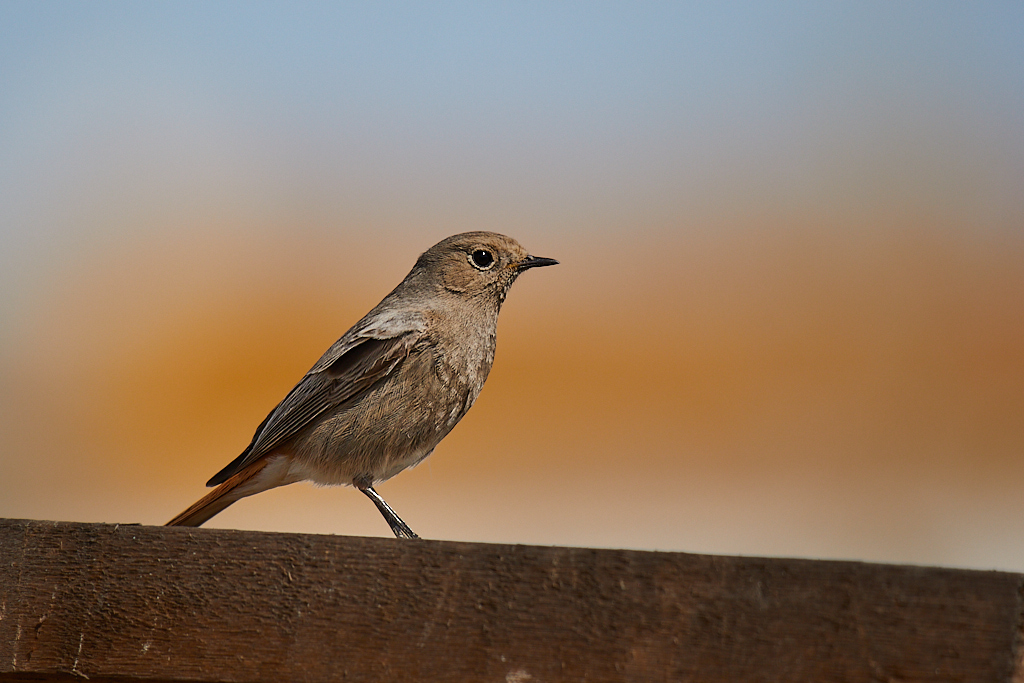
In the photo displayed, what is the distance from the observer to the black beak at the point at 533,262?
3473 mm

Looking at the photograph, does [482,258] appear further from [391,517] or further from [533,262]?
[391,517]

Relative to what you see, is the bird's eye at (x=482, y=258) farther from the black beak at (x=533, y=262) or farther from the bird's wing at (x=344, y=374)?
the bird's wing at (x=344, y=374)

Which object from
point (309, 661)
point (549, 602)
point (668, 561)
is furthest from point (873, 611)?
point (309, 661)

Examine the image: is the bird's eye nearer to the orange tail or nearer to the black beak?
the black beak

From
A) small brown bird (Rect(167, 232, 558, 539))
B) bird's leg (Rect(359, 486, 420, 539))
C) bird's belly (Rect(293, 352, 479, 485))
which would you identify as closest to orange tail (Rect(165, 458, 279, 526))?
small brown bird (Rect(167, 232, 558, 539))

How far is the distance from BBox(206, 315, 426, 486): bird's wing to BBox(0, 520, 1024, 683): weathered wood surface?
117 centimetres

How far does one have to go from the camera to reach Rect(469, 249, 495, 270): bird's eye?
3.52 m

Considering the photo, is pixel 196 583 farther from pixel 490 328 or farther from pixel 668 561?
pixel 490 328

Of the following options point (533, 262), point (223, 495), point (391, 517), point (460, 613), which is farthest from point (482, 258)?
point (460, 613)

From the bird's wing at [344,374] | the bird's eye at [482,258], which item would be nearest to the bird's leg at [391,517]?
the bird's wing at [344,374]

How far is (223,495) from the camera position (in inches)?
128

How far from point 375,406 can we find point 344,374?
18cm

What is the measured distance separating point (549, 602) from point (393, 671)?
1.07 ft

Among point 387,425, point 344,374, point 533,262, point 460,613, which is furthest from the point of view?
point 533,262
